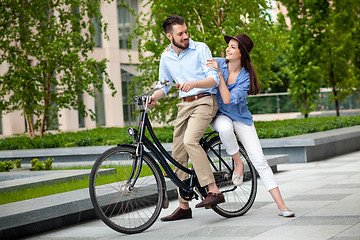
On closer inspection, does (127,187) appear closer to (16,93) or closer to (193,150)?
(193,150)

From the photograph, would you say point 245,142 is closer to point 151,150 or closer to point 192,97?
point 192,97

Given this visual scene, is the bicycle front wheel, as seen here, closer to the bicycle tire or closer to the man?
the man

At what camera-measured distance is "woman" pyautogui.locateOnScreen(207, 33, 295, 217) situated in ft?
20.9

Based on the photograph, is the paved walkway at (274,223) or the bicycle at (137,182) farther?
the bicycle at (137,182)

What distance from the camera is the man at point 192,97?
243 inches

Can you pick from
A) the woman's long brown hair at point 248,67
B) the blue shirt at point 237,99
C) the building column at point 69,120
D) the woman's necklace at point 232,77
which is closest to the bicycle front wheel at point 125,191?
the blue shirt at point 237,99

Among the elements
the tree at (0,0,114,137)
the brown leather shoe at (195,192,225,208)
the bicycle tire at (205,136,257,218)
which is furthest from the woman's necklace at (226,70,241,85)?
the tree at (0,0,114,137)

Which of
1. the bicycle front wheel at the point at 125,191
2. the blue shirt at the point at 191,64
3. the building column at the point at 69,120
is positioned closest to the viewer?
the bicycle front wheel at the point at 125,191

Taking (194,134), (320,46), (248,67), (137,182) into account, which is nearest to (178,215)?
(137,182)

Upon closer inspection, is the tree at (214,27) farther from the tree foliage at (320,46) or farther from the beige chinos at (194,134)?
the beige chinos at (194,134)

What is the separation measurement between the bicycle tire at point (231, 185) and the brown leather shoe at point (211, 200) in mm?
243

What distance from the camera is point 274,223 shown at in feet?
19.8

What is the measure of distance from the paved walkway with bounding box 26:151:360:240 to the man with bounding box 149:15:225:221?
362 mm

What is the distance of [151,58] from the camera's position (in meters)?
17.5
